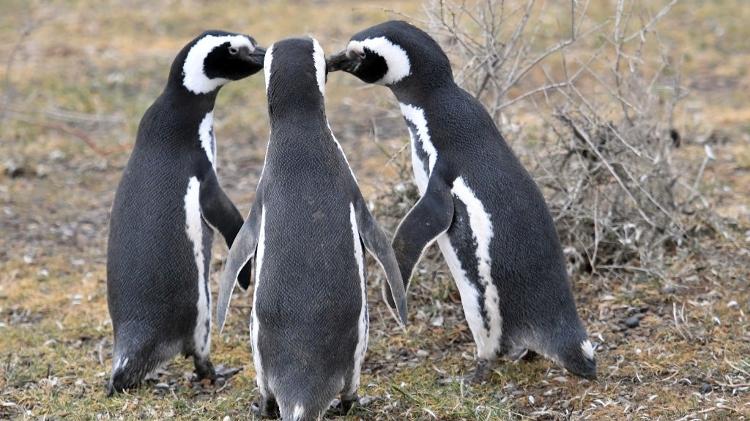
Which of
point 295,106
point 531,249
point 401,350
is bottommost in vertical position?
point 401,350

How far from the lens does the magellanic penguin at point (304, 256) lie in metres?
3.68

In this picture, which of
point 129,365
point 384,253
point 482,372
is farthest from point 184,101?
point 482,372

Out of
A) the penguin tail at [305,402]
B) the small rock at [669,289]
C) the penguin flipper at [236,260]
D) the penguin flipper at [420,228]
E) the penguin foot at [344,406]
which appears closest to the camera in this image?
the penguin tail at [305,402]

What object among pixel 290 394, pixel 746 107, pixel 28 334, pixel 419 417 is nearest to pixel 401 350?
pixel 419 417

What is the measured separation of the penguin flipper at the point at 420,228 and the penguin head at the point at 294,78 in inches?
21.3

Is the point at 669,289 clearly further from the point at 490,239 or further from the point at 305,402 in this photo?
the point at 305,402

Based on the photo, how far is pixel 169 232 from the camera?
4.25 meters

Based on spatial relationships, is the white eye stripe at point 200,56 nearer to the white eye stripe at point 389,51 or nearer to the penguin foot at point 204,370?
the white eye stripe at point 389,51

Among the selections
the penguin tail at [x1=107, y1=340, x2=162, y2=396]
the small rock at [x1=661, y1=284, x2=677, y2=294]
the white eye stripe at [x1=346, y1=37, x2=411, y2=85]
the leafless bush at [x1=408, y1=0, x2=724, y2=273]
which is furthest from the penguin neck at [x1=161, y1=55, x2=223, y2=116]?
the small rock at [x1=661, y1=284, x2=677, y2=294]

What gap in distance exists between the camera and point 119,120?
26.4 ft

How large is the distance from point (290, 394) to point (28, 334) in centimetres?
189

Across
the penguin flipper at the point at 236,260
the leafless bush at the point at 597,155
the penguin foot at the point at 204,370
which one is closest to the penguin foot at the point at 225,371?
the penguin foot at the point at 204,370

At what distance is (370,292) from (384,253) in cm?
138

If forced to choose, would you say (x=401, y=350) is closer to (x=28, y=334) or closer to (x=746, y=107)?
(x=28, y=334)
